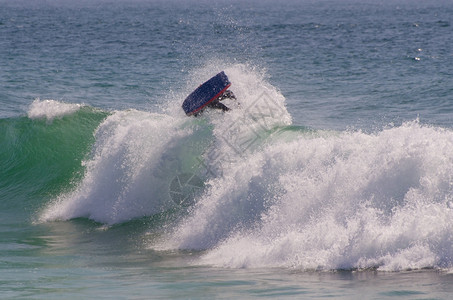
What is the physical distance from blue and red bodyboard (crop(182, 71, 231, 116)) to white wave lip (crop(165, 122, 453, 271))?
5.18 ft

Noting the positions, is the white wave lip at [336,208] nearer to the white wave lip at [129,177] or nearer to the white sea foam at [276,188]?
the white sea foam at [276,188]

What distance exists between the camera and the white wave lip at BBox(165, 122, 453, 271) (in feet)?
22.2

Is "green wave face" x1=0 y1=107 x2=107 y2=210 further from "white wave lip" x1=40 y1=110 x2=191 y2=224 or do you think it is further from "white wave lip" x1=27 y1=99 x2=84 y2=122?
"white wave lip" x1=40 y1=110 x2=191 y2=224

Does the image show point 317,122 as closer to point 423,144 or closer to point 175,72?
point 423,144

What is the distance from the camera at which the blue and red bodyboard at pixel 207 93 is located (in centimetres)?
1084

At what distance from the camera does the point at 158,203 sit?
35.5 ft

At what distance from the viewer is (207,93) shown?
10953 millimetres

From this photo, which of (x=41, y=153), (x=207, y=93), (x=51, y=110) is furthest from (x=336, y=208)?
(x=51, y=110)

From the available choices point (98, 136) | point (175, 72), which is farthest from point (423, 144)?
point (175, 72)

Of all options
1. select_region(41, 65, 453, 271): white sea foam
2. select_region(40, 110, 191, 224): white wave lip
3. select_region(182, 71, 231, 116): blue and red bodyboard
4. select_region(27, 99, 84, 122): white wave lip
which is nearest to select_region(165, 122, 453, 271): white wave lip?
select_region(41, 65, 453, 271): white sea foam

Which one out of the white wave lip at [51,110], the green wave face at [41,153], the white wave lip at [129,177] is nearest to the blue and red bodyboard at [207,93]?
the white wave lip at [129,177]

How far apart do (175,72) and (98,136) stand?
1345 cm

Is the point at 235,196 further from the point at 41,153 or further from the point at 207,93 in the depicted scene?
the point at 41,153

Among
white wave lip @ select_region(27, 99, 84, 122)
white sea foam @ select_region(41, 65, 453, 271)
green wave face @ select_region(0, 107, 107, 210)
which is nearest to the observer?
white sea foam @ select_region(41, 65, 453, 271)
